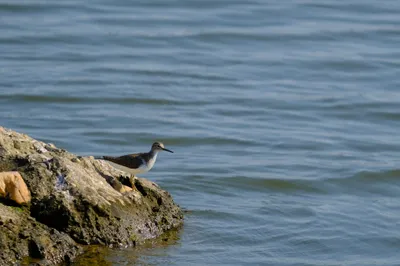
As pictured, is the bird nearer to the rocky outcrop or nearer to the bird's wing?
the bird's wing

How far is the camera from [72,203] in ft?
27.0

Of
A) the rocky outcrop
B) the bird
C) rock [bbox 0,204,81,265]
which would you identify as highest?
the bird

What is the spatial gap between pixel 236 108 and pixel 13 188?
8.56 meters

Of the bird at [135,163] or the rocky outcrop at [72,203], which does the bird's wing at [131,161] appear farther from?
the rocky outcrop at [72,203]

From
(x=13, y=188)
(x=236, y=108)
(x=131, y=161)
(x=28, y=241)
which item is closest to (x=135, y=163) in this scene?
(x=131, y=161)

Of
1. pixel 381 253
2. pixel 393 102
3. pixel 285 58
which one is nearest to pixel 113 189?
pixel 381 253

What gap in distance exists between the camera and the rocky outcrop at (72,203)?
7.94 m

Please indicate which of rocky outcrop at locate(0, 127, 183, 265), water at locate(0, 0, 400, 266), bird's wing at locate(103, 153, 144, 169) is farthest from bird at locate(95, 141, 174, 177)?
rocky outcrop at locate(0, 127, 183, 265)

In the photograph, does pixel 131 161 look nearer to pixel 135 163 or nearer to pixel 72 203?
pixel 135 163

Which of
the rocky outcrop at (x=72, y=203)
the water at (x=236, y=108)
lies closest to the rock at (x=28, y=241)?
the rocky outcrop at (x=72, y=203)

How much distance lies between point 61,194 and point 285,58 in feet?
39.2

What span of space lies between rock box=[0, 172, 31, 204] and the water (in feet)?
3.21

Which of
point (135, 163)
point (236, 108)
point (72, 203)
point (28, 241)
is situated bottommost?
point (28, 241)

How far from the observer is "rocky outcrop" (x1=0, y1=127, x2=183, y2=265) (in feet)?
26.0
